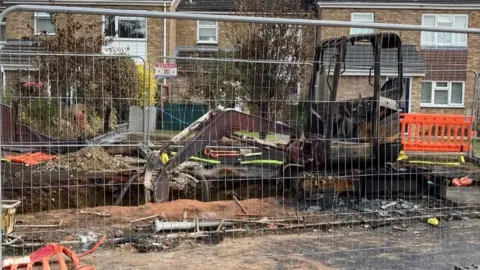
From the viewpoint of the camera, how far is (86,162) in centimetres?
992

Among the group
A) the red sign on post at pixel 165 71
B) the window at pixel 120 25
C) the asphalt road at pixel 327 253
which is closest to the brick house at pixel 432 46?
the asphalt road at pixel 327 253

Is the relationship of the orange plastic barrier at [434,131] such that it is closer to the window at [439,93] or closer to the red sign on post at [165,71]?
the window at [439,93]

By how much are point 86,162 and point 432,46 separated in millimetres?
6249

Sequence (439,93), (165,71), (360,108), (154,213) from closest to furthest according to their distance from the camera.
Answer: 1. (154,213)
2. (360,108)
3. (439,93)
4. (165,71)

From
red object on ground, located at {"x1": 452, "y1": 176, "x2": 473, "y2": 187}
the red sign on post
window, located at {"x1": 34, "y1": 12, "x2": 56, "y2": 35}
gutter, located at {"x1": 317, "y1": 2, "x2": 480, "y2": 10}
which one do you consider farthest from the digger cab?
gutter, located at {"x1": 317, "y1": 2, "x2": 480, "y2": 10}

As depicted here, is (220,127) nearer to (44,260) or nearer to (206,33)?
(44,260)

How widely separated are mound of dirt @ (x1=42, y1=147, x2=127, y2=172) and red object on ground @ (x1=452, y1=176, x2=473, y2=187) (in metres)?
6.08

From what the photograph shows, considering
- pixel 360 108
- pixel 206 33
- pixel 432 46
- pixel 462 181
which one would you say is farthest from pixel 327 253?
pixel 206 33

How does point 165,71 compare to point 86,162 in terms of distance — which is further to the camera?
point 165,71

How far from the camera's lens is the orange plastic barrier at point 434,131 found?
848cm

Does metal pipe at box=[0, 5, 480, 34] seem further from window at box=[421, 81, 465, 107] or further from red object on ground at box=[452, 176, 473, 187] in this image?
red object on ground at box=[452, 176, 473, 187]

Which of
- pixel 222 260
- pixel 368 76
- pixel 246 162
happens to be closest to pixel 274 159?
pixel 246 162

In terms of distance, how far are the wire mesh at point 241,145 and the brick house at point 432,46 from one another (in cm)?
6

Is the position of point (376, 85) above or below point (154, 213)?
above
